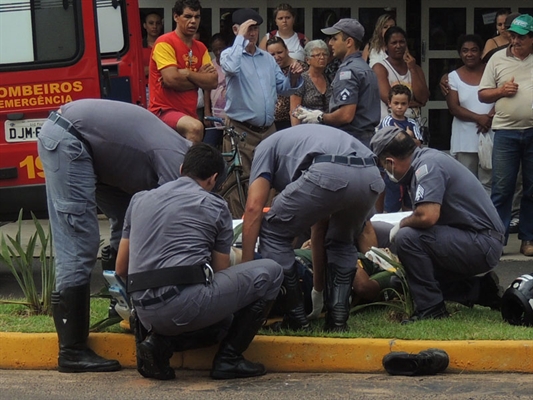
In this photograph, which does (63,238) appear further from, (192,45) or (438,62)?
(438,62)

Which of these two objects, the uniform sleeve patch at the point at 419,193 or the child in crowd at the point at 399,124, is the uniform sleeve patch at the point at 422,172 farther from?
the child in crowd at the point at 399,124

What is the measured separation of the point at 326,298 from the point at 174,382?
1.14 meters

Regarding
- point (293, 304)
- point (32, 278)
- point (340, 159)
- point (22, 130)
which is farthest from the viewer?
point (22, 130)

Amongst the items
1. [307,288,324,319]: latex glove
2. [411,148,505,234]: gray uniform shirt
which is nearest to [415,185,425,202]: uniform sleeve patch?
[411,148,505,234]: gray uniform shirt

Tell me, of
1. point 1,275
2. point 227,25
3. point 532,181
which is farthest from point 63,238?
point 227,25

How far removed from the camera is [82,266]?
6344 millimetres

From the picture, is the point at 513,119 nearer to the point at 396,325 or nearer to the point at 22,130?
the point at 396,325

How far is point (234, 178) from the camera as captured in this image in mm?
10047

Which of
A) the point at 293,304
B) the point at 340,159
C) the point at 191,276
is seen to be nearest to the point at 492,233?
the point at 340,159

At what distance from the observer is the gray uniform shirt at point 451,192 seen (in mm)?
6758

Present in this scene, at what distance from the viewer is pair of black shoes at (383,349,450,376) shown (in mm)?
6043

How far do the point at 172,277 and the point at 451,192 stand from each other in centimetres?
195

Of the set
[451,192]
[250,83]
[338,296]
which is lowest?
[338,296]

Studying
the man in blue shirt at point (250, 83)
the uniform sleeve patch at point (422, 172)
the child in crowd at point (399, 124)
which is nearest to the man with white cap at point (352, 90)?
the child in crowd at point (399, 124)
